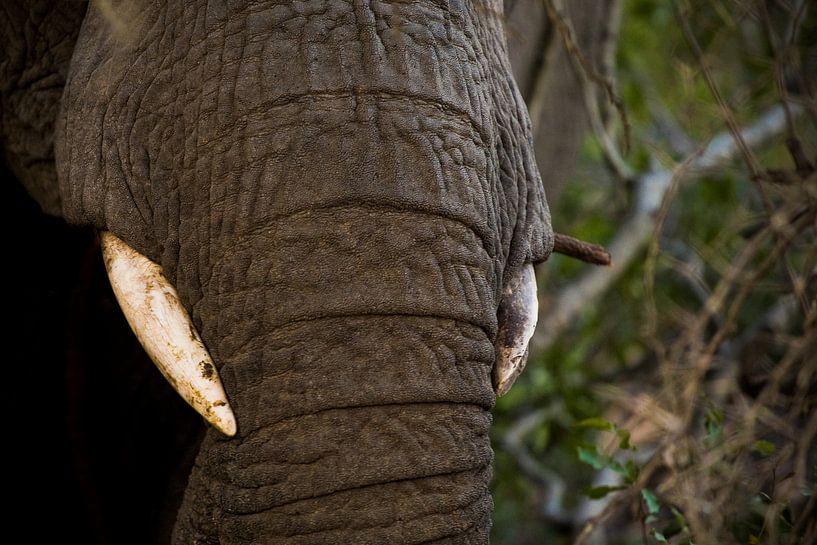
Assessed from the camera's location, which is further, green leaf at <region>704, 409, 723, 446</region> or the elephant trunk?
green leaf at <region>704, 409, 723, 446</region>

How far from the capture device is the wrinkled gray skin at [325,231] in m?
1.26

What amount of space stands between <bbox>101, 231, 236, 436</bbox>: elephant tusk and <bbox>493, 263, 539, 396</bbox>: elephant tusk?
338mm

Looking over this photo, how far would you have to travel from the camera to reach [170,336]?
1355 millimetres

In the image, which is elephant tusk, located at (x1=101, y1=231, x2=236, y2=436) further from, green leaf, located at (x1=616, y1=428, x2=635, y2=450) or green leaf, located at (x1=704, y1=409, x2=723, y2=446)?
green leaf, located at (x1=704, y1=409, x2=723, y2=446)

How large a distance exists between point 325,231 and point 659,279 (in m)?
2.64

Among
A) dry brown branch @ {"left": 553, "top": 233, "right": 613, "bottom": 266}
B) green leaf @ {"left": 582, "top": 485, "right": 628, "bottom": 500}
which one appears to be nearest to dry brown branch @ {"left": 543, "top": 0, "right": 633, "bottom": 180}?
dry brown branch @ {"left": 553, "top": 233, "right": 613, "bottom": 266}

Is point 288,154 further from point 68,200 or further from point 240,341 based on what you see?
point 68,200

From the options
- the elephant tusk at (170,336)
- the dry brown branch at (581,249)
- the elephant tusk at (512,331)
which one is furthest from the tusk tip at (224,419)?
the dry brown branch at (581,249)

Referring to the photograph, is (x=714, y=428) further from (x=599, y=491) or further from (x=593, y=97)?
(x=593, y=97)

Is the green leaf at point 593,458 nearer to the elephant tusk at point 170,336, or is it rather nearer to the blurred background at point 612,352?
the blurred background at point 612,352

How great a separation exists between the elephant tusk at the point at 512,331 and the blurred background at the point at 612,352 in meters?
0.26

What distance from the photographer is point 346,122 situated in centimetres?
131

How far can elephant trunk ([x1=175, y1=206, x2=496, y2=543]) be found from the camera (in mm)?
1250

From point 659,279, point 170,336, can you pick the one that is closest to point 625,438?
point 170,336
